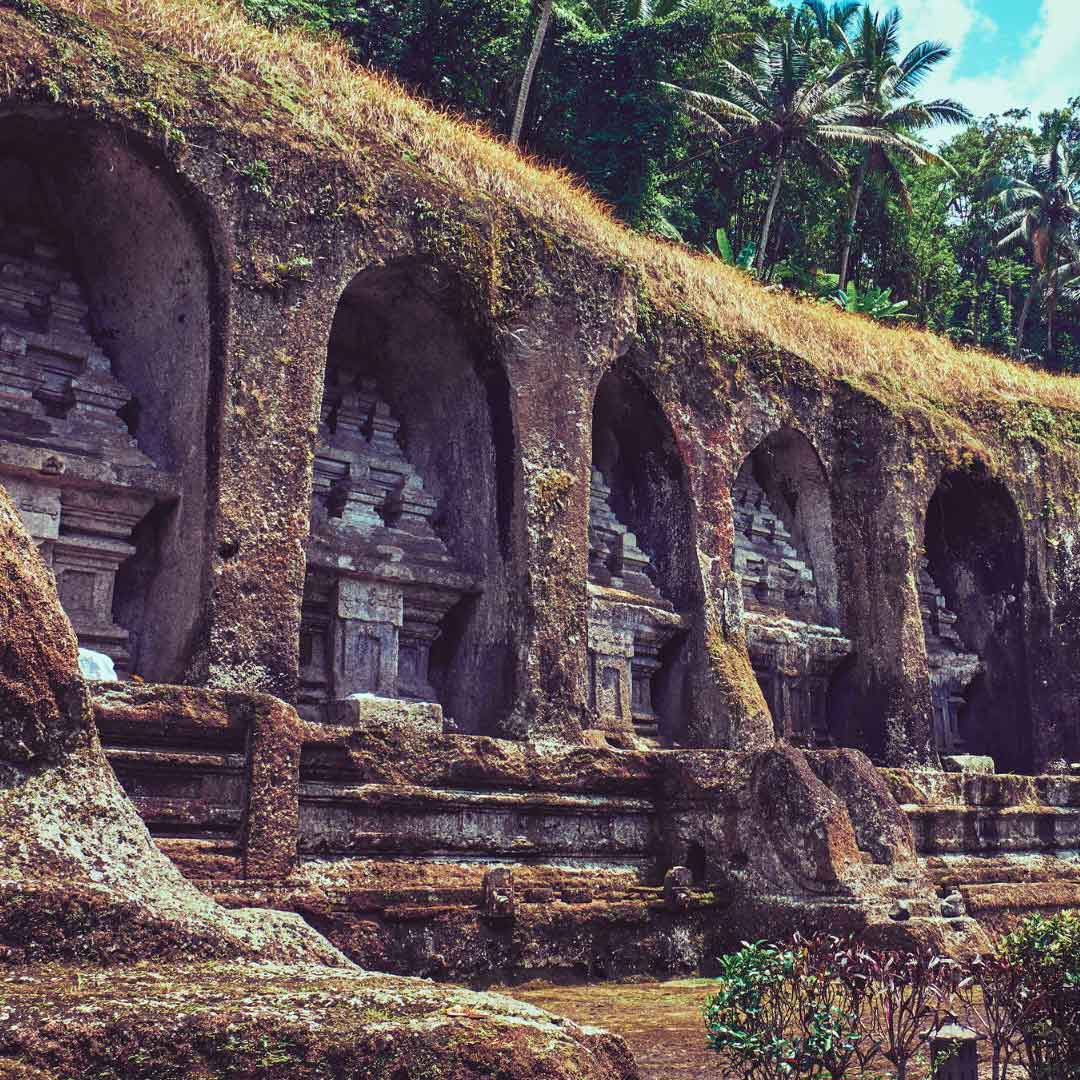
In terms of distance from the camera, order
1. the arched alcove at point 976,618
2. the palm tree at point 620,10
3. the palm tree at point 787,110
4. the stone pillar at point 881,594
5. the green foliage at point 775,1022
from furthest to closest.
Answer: the palm tree at point 787,110 < the palm tree at point 620,10 < the arched alcove at point 976,618 < the stone pillar at point 881,594 < the green foliage at point 775,1022

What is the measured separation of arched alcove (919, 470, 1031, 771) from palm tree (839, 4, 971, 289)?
18.6 meters

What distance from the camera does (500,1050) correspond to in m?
2.72

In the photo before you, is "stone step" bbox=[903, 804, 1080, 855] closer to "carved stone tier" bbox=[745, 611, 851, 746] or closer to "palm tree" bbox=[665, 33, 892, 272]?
"carved stone tier" bbox=[745, 611, 851, 746]

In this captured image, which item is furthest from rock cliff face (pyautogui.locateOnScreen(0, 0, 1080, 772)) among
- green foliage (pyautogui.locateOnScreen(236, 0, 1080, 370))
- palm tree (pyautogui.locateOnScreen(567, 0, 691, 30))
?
palm tree (pyautogui.locateOnScreen(567, 0, 691, 30))

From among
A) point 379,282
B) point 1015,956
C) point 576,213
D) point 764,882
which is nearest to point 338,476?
point 379,282

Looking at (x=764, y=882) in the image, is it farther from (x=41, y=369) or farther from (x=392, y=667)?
(x=41, y=369)

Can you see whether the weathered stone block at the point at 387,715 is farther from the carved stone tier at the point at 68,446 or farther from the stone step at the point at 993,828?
the stone step at the point at 993,828

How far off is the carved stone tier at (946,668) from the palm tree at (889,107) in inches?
749

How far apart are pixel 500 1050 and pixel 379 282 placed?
755 cm

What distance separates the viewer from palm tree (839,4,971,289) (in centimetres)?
3228

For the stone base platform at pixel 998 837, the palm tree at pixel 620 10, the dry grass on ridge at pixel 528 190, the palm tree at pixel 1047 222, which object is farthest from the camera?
the palm tree at pixel 1047 222

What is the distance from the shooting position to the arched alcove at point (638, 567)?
10.5m

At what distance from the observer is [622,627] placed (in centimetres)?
1045

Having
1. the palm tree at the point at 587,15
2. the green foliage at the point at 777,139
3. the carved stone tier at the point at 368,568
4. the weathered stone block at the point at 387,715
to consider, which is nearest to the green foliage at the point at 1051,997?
the weathered stone block at the point at 387,715
